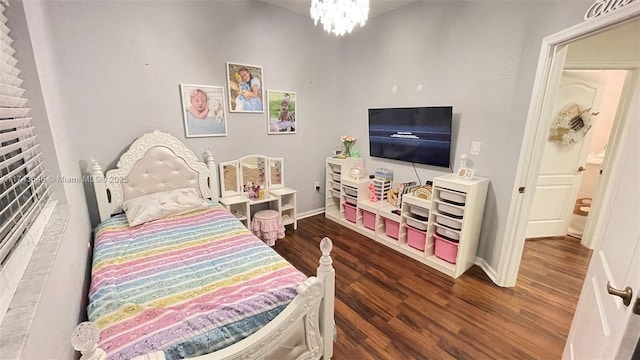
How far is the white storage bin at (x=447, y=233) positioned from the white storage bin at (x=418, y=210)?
20cm

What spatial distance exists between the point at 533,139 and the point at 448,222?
99 cm

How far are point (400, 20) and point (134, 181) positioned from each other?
3.45m

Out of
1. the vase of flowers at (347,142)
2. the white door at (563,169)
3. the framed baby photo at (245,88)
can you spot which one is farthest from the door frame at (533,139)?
the framed baby photo at (245,88)

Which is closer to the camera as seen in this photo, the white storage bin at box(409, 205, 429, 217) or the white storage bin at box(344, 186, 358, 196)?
the white storage bin at box(409, 205, 429, 217)

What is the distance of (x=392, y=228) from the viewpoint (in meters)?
3.11

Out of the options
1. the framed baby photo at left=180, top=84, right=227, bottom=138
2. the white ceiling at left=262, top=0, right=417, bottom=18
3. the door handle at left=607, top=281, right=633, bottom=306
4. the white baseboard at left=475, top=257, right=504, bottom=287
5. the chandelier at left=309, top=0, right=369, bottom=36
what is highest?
the white ceiling at left=262, top=0, right=417, bottom=18

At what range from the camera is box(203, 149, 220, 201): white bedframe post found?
114 inches

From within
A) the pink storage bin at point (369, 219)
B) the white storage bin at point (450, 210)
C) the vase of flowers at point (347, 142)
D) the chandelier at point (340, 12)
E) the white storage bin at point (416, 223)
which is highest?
the chandelier at point (340, 12)

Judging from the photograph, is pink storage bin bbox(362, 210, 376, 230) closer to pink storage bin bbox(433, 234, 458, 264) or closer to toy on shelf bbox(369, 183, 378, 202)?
toy on shelf bbox(369, 183, 378, 202)

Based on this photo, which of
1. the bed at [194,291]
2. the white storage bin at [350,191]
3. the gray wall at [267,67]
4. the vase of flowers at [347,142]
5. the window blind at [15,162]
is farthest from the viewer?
the vase of flowers at [347,142]

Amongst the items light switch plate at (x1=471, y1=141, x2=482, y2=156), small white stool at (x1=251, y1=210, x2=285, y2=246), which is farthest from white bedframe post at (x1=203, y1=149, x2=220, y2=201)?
light switch plate at (x1=471, y1=141, x2=482, y2=156)

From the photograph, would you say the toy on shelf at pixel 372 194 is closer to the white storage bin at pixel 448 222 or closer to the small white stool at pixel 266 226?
the white storage bin at pixel 448 222

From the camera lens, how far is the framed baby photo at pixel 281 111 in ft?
11.0

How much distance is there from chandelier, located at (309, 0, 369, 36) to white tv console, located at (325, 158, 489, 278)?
1638 mm
